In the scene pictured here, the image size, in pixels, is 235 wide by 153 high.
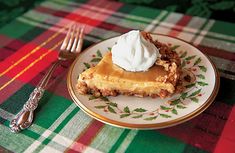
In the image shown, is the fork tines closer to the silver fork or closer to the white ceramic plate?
the silver fork

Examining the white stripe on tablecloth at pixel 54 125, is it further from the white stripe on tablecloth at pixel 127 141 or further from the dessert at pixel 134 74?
the white stripe on tablecloth at pixel 127 141

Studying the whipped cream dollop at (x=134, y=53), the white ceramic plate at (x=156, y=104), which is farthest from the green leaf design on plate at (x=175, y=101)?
the whipped cream dollop at (x=134, y=53)

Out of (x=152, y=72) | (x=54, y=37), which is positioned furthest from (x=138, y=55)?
(x=54, y=37)

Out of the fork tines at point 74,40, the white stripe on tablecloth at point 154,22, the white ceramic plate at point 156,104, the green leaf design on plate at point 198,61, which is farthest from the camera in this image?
the white stripe on tablecloth at point 154,22

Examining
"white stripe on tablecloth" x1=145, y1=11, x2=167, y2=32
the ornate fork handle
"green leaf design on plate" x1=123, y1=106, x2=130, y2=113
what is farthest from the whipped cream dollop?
"white stripe on tablecloth" x1=145, y1=11, x2=167, y2=32

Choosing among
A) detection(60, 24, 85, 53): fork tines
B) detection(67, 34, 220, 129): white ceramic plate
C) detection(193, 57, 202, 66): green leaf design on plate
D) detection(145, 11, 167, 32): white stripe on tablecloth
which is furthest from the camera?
detection(145, 11, 167, 32): white stripe on tablecloth

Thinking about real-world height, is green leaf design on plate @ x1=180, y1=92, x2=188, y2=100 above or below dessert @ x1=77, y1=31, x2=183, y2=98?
below

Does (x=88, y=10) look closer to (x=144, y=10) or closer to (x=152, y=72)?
(x=144, y=10)
